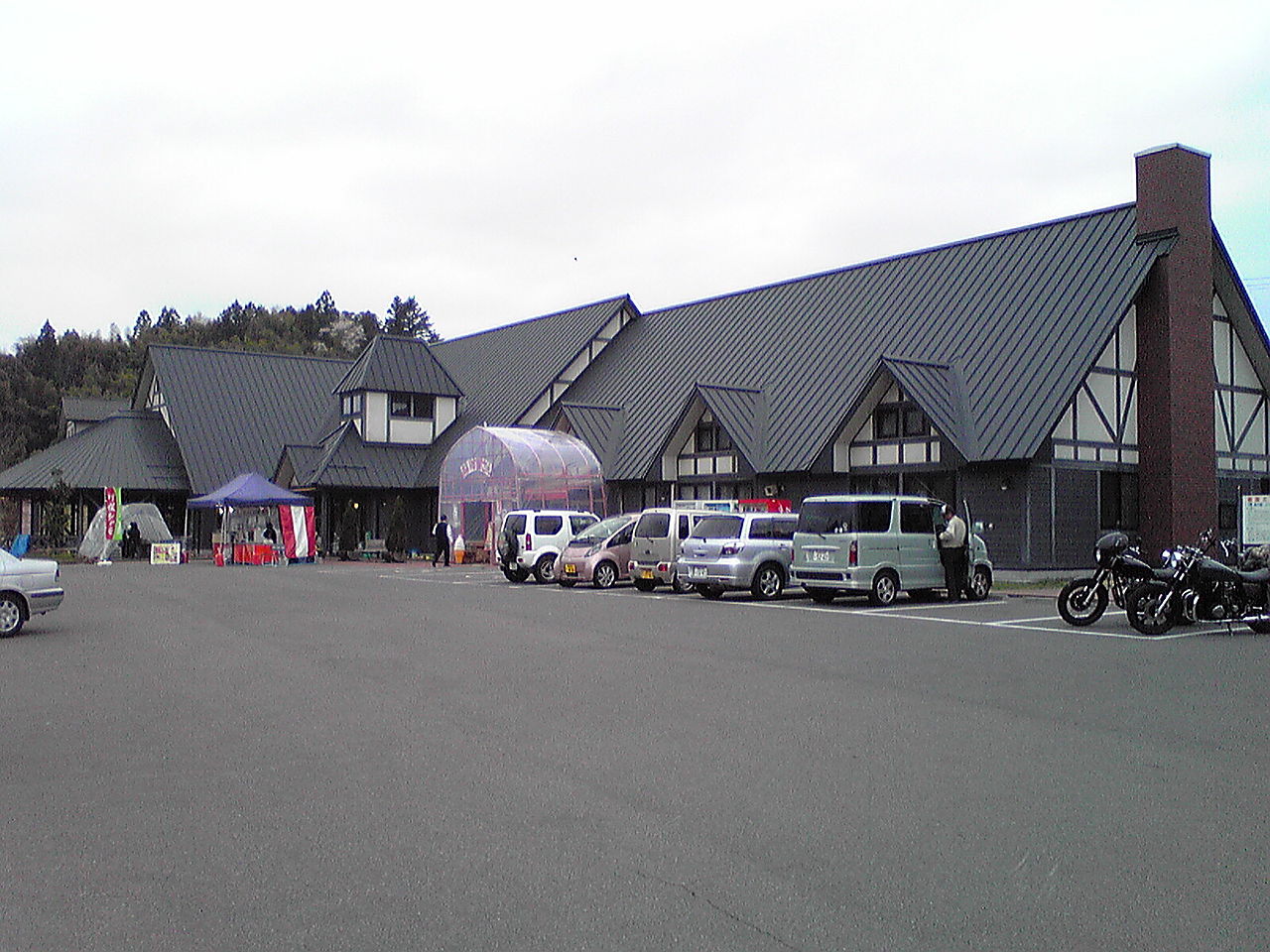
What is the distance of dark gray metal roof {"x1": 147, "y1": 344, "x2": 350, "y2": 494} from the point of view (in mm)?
49344

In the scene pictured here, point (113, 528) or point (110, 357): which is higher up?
point (110, 357)

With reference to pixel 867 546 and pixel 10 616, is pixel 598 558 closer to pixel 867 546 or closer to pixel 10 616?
pixel 867 546

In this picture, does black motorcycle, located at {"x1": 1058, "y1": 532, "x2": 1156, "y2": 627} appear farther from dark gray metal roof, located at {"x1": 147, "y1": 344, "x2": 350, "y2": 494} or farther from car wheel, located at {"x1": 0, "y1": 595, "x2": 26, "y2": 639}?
dark gray metal roof, located at {"x1": 147, "y1": 344, "x2": 350, "y2": 494}

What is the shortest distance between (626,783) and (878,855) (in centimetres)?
189

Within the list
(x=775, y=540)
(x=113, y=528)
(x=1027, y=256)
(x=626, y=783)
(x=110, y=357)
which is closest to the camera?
(x=626, y=783)

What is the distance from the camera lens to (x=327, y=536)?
48031mm

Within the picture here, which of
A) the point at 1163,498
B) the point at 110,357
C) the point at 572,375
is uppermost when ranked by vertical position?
the point at 110,357

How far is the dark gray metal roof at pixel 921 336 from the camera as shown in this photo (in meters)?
28.8

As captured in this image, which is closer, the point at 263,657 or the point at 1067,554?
the point at 263,657

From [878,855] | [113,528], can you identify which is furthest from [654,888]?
[113,528]

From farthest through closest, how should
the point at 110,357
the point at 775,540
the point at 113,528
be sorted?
the point at 110,357 < the point at 113,528 < the point at 775,540

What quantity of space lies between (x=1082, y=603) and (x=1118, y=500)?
13.3 m

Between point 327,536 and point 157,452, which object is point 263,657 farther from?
point 157,452

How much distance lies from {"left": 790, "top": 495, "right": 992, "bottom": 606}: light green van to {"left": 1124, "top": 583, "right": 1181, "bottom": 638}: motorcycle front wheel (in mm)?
5381
